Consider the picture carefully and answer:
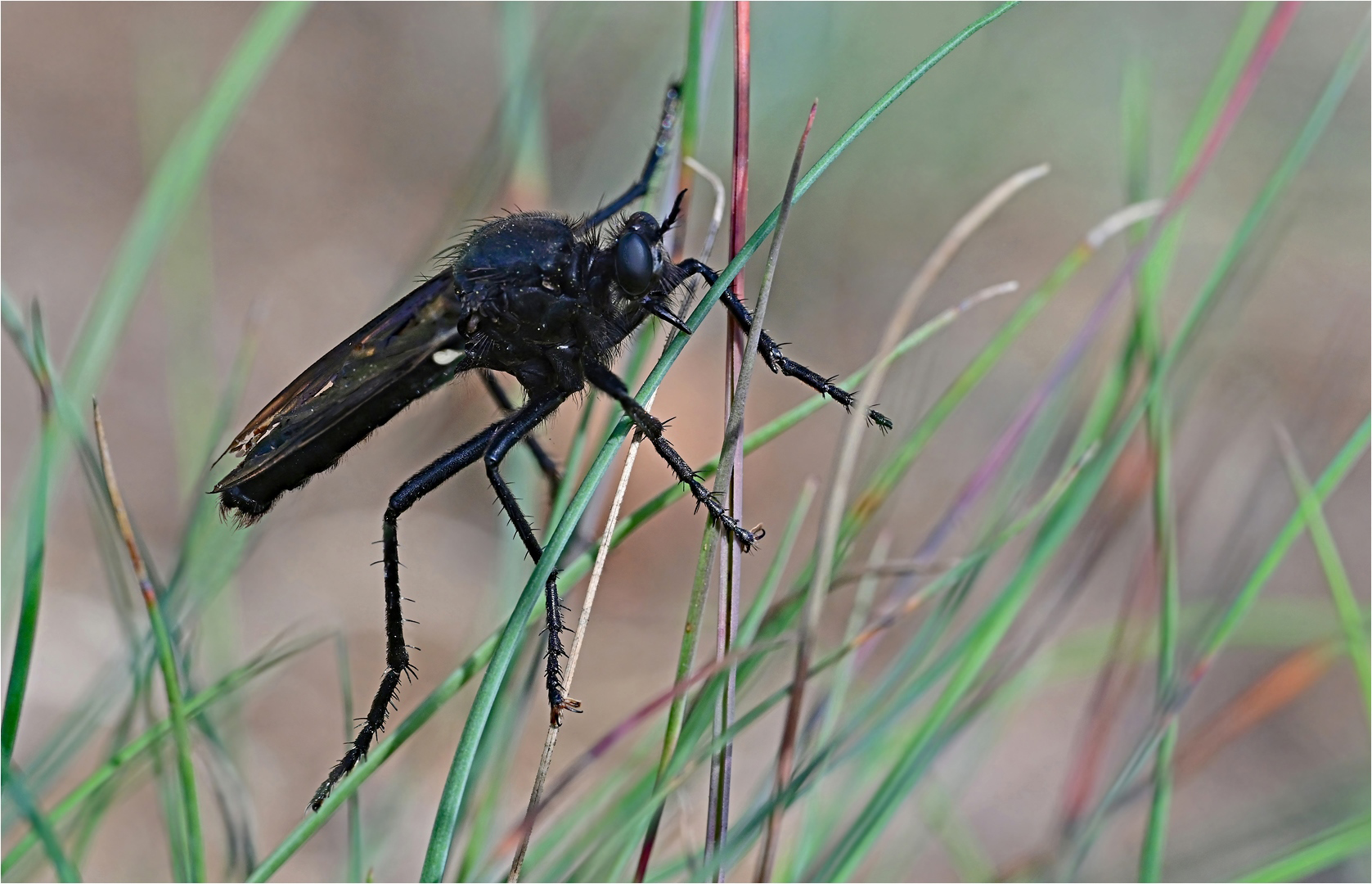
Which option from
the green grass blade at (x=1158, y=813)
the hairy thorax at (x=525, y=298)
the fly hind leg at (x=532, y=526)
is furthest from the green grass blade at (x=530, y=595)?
the hairy thorax at (x=525, y=298)

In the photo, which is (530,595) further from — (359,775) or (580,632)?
(359,775)


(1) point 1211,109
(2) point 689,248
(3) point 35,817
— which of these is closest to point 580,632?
(3) point 35,817

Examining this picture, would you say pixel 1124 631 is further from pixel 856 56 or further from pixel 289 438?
pixel 856 56

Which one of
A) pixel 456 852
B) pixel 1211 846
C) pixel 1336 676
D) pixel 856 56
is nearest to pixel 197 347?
pixel 456 852

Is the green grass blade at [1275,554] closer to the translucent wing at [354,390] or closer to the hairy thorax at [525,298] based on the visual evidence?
the hairy thorax at [525,298]

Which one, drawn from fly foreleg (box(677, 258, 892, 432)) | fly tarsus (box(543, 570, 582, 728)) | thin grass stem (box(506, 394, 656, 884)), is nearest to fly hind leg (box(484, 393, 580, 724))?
fly tarsus (box(543, 570, 582, 728))

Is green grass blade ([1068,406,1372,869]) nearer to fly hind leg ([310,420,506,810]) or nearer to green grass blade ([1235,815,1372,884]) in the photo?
green grass blade ([1235,815,1372,884])
